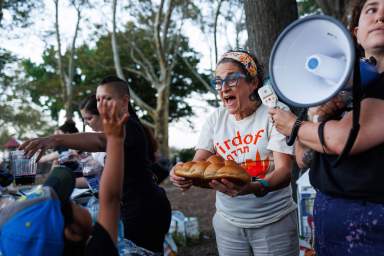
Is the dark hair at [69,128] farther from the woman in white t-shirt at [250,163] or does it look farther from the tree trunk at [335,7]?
the tree trunk at [335,7]

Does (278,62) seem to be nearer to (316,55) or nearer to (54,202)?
(316,55)

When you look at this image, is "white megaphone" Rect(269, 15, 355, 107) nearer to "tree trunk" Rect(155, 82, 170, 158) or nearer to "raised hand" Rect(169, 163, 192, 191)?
"raised hand" Rect(169, 163, 192, 191)

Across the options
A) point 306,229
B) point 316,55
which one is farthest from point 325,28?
point 306,229

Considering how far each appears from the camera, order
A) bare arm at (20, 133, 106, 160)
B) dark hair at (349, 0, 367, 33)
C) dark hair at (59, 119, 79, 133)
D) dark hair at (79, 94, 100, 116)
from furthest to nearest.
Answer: dark hair at (59, 119, 79, 133)
dark hair at (79, 94, 100, 116)
bare arm at (20, 133, 106, 160)
dark hair at (349, 0, 367, 33)

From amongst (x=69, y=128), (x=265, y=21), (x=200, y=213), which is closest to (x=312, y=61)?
(x=265, y=21)

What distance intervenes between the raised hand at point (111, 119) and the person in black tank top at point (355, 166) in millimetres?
616

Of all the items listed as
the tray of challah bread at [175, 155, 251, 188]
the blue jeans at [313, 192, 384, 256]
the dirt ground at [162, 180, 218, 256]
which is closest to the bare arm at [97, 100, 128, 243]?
the tray of challah bread at [175, 155, 251, 188]

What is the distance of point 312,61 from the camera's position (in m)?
1.49

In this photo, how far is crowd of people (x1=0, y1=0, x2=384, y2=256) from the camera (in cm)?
148

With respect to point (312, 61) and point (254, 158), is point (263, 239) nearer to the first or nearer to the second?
point (254, 158)

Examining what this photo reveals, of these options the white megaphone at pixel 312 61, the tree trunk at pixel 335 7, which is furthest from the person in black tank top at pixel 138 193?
the tree trunk at pixel 335 7

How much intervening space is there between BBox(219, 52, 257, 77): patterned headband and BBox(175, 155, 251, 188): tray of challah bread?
527mm

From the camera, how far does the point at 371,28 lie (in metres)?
1.59

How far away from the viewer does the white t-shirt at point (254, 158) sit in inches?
86.3
